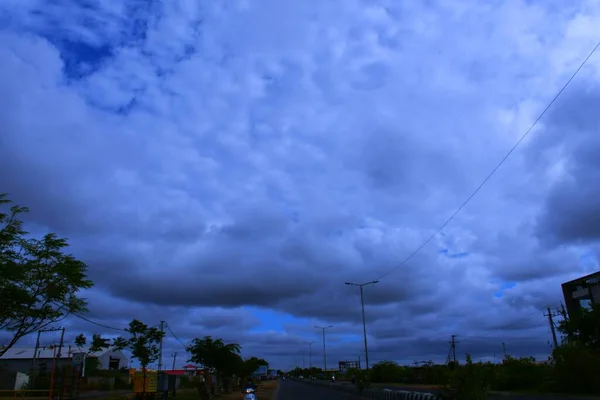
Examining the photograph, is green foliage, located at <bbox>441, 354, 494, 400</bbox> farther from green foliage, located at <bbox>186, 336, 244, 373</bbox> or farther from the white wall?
the white wall

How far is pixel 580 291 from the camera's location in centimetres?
7488

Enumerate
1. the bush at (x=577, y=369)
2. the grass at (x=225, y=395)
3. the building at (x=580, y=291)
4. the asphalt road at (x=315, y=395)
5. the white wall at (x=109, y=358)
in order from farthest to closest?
the white wall at (x=109, y=358), the building at (x=580, y=291), the grass at (x=225, y=395), the asphalt road at (x=315, y=395), the bush at (x=577, y=369)

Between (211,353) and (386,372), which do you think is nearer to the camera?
(211,353)

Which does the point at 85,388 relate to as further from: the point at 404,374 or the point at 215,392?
the point at 404,374

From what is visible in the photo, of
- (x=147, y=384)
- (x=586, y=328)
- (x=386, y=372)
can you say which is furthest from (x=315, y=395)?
(x=386, y=372)

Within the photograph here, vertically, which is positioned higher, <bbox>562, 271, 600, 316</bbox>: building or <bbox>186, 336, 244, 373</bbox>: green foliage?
<bbox>562, 271, 600, 316</bbox>: building

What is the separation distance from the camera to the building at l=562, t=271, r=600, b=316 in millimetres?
71800

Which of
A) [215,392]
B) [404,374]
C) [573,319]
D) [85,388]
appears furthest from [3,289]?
[404,374]

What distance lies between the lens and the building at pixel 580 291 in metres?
71.8

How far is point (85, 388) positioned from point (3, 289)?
5069 cm

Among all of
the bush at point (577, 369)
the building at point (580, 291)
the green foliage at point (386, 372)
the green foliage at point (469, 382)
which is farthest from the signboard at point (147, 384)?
the green foliage at point (386, 372)

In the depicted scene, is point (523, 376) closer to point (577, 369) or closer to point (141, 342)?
point (577, 369)

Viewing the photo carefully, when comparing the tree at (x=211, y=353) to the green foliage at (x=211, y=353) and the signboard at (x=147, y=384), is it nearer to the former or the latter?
the green foliage at (x=211, y=353)

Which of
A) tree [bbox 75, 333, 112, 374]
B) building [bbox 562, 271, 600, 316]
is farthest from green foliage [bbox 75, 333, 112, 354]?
building [bbox 562, 271, 600, 316]
